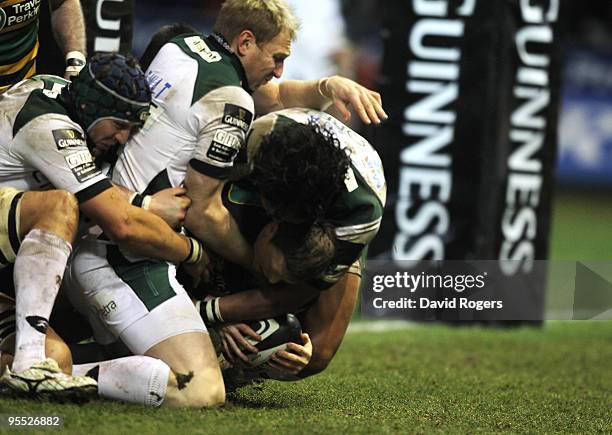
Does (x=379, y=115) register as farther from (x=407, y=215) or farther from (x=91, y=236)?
(x=407, y=215)

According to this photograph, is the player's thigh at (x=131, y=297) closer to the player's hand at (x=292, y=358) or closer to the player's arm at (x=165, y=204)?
the player's arm at (x=165, y=204)

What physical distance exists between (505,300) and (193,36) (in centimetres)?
446

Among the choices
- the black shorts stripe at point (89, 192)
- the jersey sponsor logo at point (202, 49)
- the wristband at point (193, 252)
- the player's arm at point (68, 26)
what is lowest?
the wristband at point (193, 252)

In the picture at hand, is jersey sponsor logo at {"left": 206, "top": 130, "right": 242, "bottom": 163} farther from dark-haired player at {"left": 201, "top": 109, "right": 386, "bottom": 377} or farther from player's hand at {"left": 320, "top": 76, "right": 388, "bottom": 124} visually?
player's hand at {"left": 320, "top": 76, "right": 388, "bottom": 124}

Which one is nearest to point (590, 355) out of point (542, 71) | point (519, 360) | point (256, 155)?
point (519, 360)

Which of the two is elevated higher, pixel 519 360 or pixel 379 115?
pixel 379 115

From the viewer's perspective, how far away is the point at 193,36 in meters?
5.01

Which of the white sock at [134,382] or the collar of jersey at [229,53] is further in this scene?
the collar of jersey at [229,53]

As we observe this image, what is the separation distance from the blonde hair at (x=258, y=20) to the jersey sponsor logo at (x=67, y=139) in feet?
2.83

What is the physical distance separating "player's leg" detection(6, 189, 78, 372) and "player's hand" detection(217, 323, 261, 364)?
82cm

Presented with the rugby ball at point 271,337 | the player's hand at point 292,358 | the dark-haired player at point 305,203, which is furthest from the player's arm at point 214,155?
the player's hand at point 292,358

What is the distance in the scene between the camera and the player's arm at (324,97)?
Answer: 5074 millimetres

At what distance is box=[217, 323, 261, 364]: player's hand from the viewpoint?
4.86 meters

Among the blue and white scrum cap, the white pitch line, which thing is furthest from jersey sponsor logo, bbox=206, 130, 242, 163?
the white pitch line
